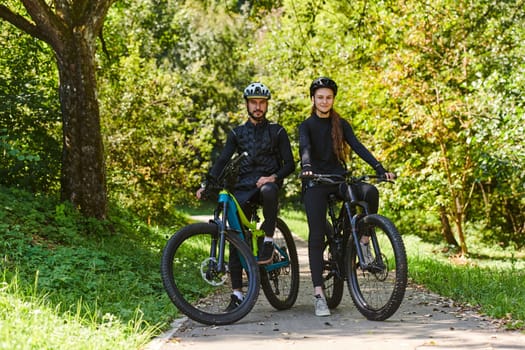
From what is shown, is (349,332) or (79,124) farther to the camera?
(79,124)

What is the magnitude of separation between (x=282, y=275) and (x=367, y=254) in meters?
1.12

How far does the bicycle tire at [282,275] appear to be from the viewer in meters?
6.67

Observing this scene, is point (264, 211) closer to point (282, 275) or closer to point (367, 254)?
point (282, 275)

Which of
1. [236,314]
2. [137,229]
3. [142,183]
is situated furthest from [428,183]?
[236,314]

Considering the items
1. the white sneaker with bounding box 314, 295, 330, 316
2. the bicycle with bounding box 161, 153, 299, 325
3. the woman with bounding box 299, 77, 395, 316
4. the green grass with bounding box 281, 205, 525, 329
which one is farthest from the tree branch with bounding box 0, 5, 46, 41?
the green grass with bounding box 281, 205, 525, 329

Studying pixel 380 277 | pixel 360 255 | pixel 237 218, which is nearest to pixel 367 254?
pixel 360 255

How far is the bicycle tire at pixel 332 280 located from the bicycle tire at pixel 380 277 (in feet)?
0.89

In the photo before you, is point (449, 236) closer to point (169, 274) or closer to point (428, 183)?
point (428, 183)

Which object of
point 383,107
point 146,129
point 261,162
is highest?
point 383,107

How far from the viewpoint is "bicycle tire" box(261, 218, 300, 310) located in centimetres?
667

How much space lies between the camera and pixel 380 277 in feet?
19.6

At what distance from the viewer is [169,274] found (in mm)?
5871

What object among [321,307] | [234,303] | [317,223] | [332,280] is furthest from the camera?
[332,280]

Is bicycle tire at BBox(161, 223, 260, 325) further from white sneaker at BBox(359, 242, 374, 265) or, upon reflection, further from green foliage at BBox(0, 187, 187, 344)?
white sneaker at BBox(359, 242, 374, 265)
